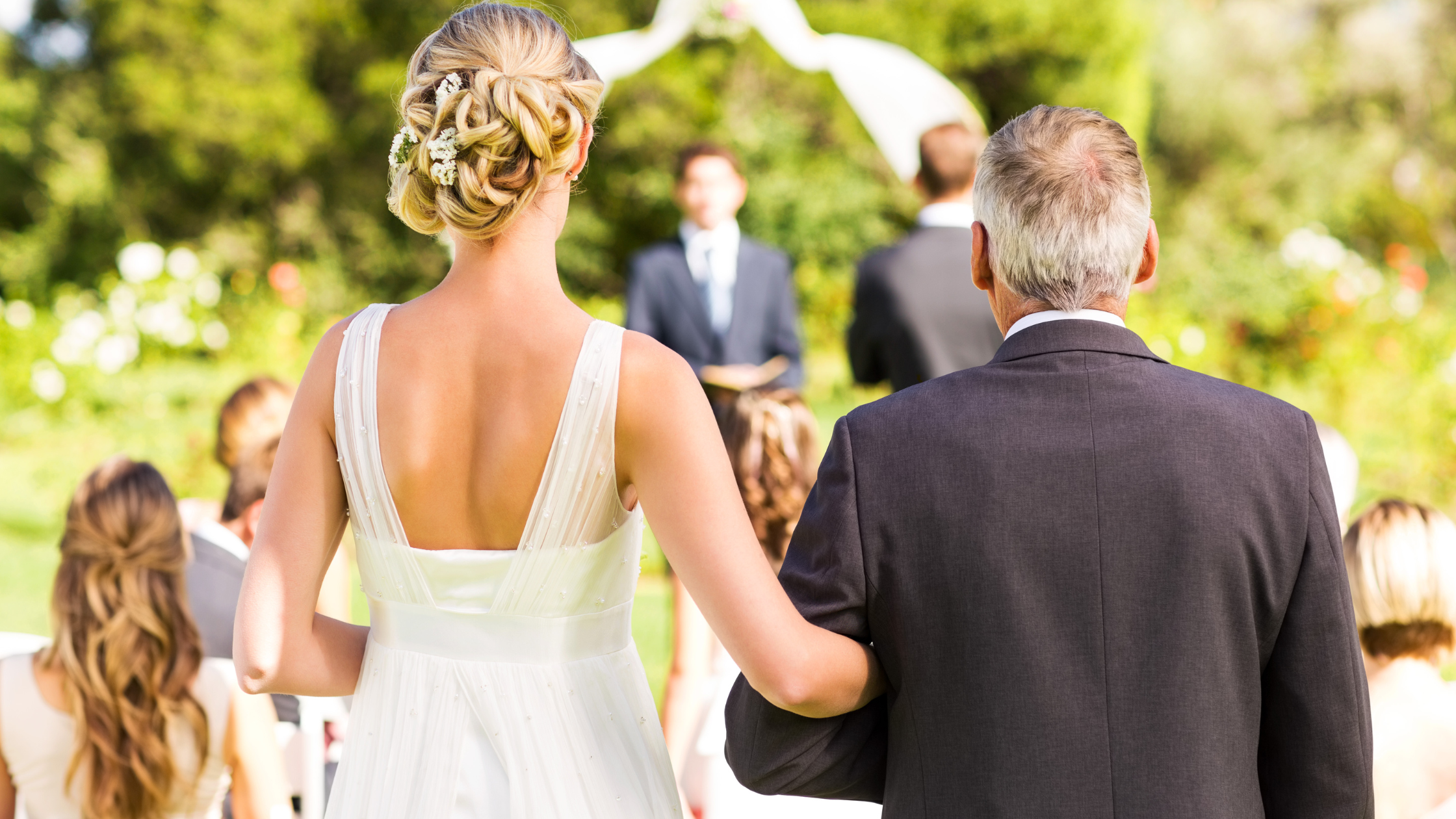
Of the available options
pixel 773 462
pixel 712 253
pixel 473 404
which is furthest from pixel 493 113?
pixel 712 253

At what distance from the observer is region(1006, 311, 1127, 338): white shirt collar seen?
1.72 metres

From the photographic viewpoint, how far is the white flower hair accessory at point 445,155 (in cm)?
176

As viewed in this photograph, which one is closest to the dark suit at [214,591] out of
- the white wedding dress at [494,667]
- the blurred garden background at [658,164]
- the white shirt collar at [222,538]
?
the white shirt collar at [222,538]

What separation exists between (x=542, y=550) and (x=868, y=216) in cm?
1576

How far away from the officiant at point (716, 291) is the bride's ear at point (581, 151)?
428 cm

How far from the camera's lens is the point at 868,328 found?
15.2 ft

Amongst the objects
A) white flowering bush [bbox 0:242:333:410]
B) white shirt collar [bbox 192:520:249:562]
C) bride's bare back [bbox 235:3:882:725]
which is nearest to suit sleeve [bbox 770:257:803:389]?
white shirt collar [bbox 192:520:249:562]

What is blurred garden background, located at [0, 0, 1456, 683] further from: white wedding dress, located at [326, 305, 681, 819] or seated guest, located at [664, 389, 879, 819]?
white wedding dress, located at [326, 305, 681, 819]

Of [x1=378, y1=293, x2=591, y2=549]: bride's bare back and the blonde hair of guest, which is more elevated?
[x1=378, y1=293, x2=591, y2=549]: bride's bare back

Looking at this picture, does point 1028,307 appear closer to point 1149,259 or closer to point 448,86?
point 1149,259

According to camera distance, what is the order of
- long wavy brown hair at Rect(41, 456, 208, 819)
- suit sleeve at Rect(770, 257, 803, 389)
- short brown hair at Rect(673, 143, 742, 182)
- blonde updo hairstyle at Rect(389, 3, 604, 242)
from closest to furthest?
blonde updo hairstyle at Rect(389, 3, 604, 242) → long wavy brown hair at Rect(41, 456, 208, 819) → short brown hair at Rect(673, 143, 742, 182) → suit sleeve at Rect(770, 257, 803, 389)

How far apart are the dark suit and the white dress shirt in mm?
3206

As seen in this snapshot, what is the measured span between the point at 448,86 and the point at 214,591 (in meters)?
2.20

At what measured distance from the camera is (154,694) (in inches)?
112
